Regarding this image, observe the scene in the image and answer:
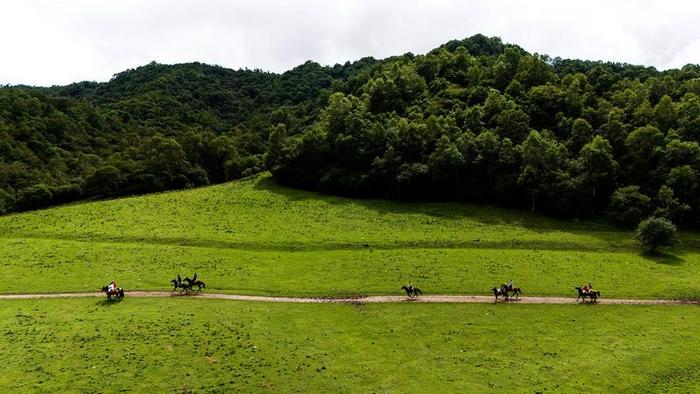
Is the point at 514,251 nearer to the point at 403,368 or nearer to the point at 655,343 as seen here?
the point at 655,343

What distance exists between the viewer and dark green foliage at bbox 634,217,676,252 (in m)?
63.9

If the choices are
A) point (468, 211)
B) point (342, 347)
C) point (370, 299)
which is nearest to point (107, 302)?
point (342, 347)

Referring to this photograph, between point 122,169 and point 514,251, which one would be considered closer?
point 514,251

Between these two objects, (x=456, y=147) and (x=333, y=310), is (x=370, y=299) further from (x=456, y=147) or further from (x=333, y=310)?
(x=456, y=147)

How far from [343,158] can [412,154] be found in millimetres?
12712

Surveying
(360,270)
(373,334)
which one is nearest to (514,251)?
(360,270)

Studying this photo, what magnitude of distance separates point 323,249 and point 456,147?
3711 centimetres

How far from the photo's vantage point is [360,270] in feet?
186

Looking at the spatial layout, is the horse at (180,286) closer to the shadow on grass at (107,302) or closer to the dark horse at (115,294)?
the dark horse at (115,294)

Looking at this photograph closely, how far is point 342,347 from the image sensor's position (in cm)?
3772

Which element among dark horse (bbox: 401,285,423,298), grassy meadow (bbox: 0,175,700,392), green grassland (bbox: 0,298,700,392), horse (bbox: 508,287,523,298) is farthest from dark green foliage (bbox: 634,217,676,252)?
dark horse (bbox: 401,285,423,298)

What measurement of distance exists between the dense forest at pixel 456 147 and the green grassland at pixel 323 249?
6.02m

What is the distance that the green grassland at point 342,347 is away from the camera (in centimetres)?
3281

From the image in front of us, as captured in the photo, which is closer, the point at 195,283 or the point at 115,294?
the point at 115,294
